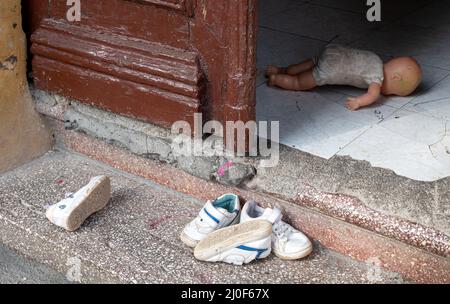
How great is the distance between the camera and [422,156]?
247 centimetres

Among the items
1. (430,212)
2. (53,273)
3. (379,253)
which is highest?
(430,212)

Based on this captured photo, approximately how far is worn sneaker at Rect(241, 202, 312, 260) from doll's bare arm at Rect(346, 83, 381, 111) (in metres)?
0.67

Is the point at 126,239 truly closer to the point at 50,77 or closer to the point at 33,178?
the point at 33,178

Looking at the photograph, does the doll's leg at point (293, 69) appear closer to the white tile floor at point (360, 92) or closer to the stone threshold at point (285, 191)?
the white tile floor at point (360, 92)

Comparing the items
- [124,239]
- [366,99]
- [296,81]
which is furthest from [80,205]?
[366,99]

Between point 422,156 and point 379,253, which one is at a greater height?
point 422,156

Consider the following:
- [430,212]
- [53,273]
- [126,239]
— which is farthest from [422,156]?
[53,273]

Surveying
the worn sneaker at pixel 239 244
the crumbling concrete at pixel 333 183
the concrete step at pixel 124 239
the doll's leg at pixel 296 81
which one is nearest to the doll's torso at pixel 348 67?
the doll's leg at pixel 296 81

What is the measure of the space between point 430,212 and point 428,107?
0.79m

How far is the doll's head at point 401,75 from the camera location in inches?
112

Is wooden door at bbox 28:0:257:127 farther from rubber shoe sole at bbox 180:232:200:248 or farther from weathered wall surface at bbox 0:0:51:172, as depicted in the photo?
rubber shoe sole at bbox 180:232:200:248

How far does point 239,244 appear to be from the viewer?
2.22m

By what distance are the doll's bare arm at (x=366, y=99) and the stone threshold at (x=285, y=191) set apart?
447 mm
